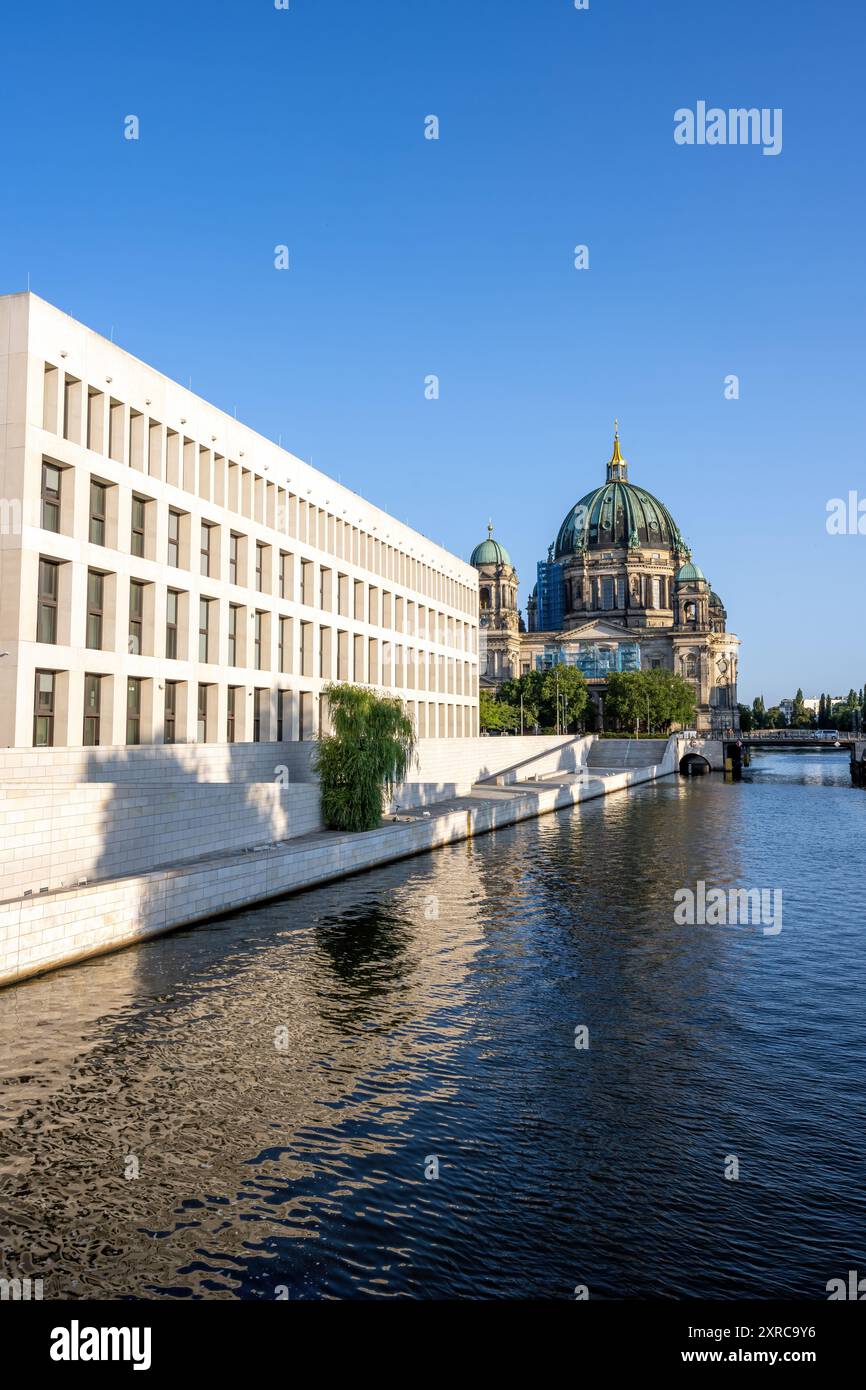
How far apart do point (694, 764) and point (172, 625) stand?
95.5m

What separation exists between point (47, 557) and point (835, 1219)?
29.4m

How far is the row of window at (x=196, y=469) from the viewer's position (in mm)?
33188

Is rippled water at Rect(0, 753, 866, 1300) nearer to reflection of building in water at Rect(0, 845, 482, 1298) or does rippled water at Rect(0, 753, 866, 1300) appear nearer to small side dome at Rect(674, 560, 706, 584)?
reflection of building in water at Rect(0, 845, 482, 1298)

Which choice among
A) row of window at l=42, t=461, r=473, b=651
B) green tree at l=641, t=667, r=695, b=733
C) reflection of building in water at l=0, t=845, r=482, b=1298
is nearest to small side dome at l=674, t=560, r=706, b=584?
green tree at l=641, t=667, r=695, b=733

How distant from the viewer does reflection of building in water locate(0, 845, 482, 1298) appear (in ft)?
33.6

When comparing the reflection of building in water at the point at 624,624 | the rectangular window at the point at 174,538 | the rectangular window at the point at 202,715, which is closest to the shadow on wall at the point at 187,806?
the rectangular window at the point at 202,715

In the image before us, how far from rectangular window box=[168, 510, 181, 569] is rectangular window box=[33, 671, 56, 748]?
8.58 meters

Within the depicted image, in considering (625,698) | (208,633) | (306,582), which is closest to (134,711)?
(208,633)

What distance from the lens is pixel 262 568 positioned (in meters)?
46.7

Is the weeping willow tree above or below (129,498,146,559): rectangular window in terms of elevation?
below

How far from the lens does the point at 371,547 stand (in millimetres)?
60250

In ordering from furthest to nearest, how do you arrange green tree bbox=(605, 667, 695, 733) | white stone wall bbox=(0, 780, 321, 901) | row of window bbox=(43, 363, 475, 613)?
1. green tree bbox=(605, 667, 695, 733)
2. row of window bbox=(43, 363, 475, 613)
3. white stone wall bbox=(0, 780, 321, 901)

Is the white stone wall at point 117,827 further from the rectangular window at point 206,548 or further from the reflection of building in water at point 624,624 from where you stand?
the reflection of building in water at point 624,624
